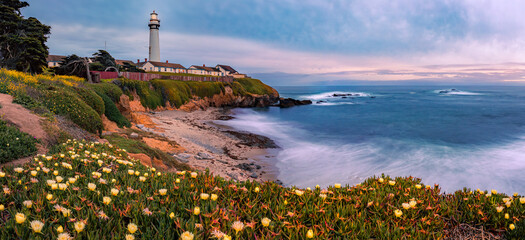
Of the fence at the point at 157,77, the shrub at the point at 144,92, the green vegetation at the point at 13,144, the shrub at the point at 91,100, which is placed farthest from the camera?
the fence at the point at 157,77

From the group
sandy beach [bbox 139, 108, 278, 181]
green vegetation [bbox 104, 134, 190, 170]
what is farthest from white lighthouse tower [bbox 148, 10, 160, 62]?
green vegetation [bbox 104, 134, 190, 170]

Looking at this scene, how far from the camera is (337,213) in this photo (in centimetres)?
272

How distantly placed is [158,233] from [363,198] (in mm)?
2347

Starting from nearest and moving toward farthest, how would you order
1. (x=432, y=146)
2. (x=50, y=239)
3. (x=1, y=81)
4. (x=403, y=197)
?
(x=50, y=239) → (x=403, y=197) → (x=1, y=81) → (x=432, y=146)

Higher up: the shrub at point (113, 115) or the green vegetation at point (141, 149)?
the shrub at point (113, 115)

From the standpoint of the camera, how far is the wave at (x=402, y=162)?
50.5 feet

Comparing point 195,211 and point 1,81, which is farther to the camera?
point 1,81

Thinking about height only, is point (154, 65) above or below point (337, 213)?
above

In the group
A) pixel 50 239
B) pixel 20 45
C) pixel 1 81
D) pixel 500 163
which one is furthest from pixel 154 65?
pixel 50 239

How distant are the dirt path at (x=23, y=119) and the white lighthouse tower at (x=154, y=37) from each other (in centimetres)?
6664

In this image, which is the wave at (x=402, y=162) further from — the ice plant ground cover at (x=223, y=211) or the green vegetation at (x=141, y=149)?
the ice plant ground cover at (x=223, y=211)

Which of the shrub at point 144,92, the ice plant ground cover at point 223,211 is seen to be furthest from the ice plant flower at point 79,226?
the shrub at point 144,92

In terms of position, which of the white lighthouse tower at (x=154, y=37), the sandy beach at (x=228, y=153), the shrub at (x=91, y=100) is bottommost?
the sandy beach at (x=228, y=153)

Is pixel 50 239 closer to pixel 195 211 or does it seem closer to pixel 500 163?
pixel 195 211
